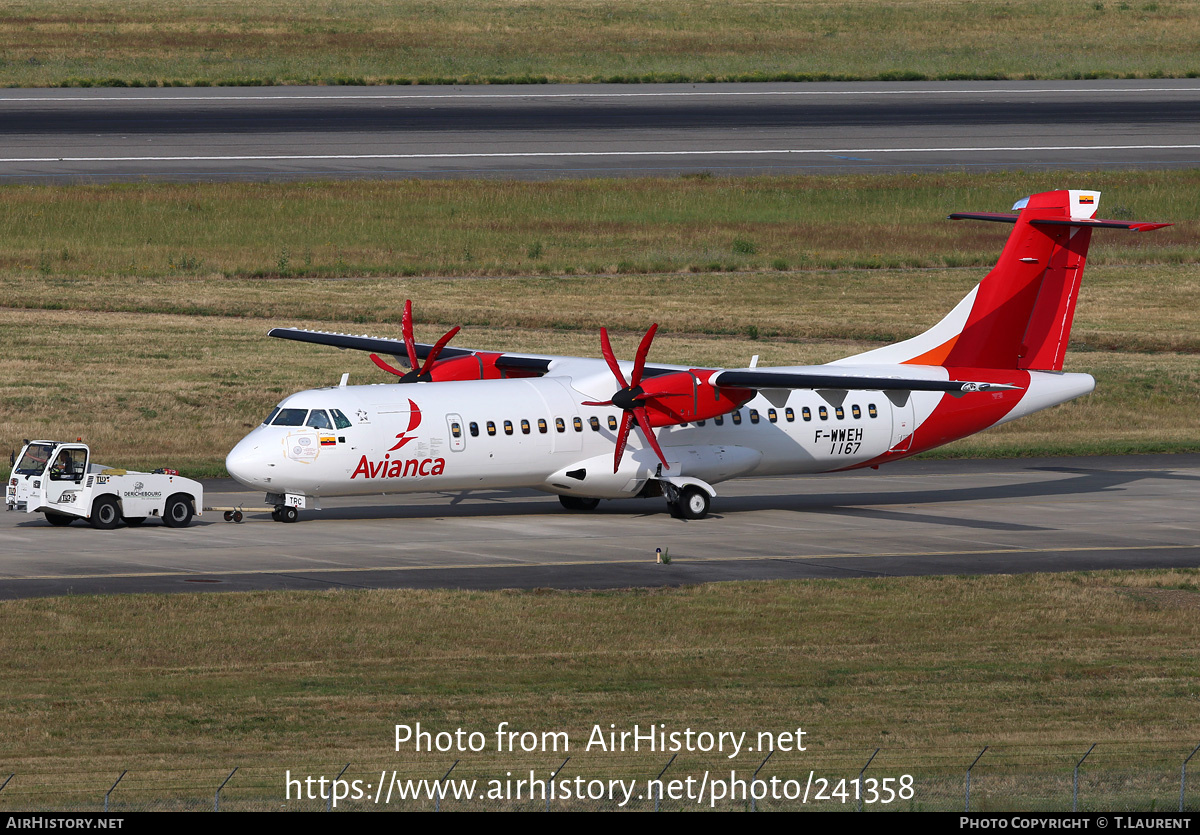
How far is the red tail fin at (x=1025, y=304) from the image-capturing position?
39.2 m

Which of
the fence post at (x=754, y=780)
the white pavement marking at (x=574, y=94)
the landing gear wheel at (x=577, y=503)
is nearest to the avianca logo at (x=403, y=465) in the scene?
the landing gear wheel at (x=577, y=503)

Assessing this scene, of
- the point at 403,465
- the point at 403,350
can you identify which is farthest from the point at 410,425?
the point at 403,350

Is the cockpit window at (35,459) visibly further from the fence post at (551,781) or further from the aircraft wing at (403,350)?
the fence post at (551,781)

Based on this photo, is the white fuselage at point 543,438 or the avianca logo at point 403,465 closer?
the white fuselage at point 543,438

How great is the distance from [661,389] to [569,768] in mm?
18381

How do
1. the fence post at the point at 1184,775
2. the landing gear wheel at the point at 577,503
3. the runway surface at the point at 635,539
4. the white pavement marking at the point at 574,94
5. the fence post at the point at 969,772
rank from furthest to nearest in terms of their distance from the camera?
the white pavement marking at the point at 574,94
the landing gear wheel at the point at 577,503
the runway surface at the point at 635,539
the fence post at the point at 1184,775
the fence post at the point at 969,772

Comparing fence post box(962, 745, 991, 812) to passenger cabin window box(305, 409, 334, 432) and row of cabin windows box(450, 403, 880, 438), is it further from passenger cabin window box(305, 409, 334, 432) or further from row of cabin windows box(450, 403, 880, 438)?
passenger cabin window box(305, 409, 334, 432)

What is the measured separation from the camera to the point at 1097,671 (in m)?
23.9

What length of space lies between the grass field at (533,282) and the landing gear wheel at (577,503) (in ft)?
40.9

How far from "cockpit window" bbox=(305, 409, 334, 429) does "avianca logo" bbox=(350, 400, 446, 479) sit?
3.30ft

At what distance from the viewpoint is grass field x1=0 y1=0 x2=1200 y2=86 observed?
4085 inches

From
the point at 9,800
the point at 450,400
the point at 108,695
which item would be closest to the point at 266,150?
the point at 450,400

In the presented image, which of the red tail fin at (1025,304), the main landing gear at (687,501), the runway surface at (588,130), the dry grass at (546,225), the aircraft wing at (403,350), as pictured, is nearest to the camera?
the main landing gear at (687,501)
